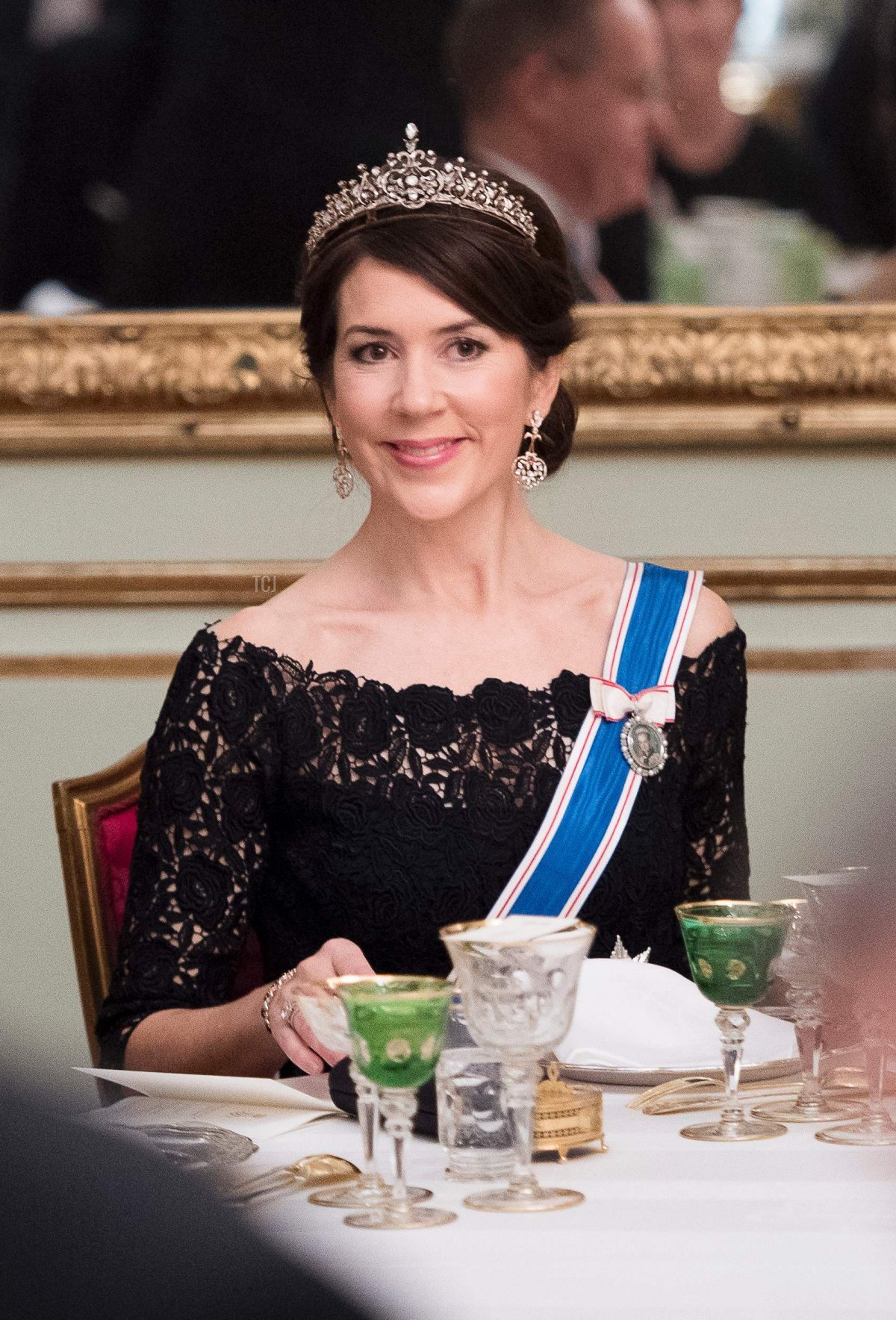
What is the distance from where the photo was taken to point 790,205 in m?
2.54

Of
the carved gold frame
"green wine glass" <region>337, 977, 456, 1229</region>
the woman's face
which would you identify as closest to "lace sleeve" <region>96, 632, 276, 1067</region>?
the woman's face

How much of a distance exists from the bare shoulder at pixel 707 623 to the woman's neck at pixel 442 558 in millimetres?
198

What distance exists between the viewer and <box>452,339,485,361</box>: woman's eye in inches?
69.2

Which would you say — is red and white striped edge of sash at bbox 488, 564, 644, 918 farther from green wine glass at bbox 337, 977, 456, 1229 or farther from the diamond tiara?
green wine glass at bbox 337, 977, 456, 1229

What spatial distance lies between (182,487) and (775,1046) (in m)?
1.63

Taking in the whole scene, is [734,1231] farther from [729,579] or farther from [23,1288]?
[729,579]

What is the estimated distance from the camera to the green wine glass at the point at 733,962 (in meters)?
1.01

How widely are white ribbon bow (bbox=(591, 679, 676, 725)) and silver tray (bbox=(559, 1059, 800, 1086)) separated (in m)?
0.59

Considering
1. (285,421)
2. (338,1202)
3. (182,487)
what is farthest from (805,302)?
(338,1202)

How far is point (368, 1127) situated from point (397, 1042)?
0.34ft

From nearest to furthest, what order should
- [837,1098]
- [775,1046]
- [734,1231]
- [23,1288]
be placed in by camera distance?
1. [23,1288]
2. [734,1231]
3. [837,1098]
4. [775,1046]

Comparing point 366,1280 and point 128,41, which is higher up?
point 128,41

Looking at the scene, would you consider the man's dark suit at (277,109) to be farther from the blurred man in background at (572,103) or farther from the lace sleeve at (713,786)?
the lace sleeve at (713,786)

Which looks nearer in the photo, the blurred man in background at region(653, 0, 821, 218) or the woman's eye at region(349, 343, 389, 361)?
the woman's eye at region(349, 343, 389, 361)
